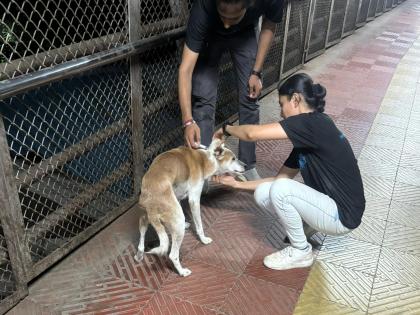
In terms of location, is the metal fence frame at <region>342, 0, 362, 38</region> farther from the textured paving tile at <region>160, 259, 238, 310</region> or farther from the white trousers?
the textured paving tile at <region>160, 259, 238, 310</region>

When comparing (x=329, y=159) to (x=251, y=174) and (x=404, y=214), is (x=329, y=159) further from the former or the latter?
(x=404, y=214)

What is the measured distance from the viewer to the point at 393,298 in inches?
103

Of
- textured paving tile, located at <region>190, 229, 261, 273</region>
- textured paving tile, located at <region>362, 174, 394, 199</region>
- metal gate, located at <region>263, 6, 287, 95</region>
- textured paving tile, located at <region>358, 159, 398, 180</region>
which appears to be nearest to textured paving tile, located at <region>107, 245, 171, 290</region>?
textured paving tile, located at <region>190, 229, 261, 273</region>

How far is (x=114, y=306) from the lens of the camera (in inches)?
97.7

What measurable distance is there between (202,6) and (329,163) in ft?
→ 4.76

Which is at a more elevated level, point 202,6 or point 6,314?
point 202,6

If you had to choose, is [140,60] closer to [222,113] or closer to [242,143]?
[242,143]

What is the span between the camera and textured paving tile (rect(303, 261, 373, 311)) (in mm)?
2607

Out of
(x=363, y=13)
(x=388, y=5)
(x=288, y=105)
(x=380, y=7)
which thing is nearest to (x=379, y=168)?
(x=288, y=105)

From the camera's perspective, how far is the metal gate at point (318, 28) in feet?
25.6

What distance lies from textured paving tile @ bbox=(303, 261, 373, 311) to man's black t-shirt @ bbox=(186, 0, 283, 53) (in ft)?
6.04

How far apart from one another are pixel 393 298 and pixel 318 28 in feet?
22.1

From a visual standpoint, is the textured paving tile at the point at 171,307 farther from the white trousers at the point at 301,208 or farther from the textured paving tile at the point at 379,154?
the textured paving tile at the point at 379,154

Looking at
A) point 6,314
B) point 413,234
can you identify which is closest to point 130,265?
point 6,314
